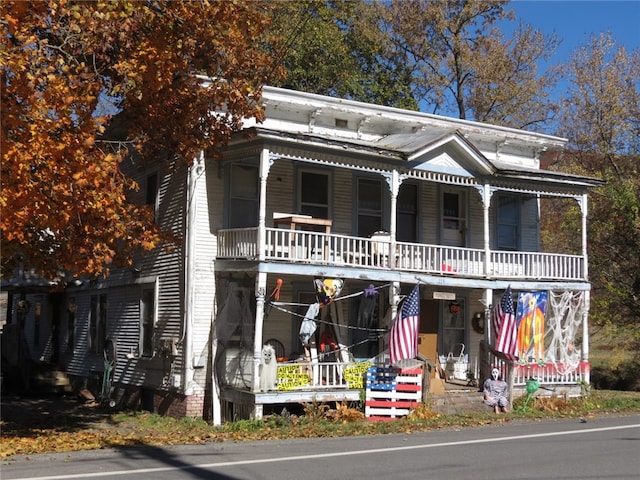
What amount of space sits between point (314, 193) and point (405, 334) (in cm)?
463

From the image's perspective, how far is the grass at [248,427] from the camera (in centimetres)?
1504

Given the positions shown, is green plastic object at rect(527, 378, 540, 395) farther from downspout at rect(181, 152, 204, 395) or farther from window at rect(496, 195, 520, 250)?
downspout at rect(181, 152, 204, 395)

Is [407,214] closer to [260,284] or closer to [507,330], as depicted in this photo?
[507,330]

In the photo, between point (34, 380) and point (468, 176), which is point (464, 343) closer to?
point (468, 176)

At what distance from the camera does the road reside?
1130cm

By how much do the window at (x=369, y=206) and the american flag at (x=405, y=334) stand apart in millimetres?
3517

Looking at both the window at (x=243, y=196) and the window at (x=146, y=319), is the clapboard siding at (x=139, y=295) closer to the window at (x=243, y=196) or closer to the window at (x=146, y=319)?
the window at (x=146, y=319)

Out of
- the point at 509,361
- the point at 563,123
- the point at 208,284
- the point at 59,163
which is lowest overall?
the point at 509,361

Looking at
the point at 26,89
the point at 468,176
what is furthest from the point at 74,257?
the point at 468,176

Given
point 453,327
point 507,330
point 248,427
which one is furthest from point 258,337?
point 453,327

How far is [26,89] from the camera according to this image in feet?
43.8

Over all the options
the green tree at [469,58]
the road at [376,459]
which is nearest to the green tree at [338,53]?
the green tree at [469,58]

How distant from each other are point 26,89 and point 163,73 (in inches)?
102

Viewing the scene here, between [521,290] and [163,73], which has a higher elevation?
[163,73]
